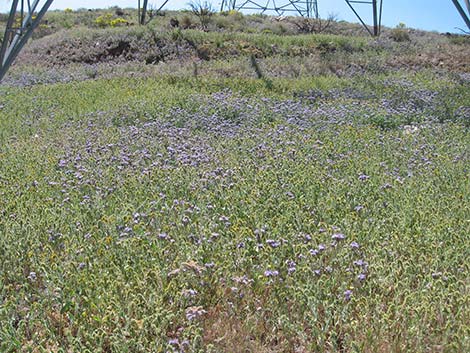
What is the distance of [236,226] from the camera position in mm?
3967

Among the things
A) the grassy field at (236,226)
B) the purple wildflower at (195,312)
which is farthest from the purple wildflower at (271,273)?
the purple wildflower at (195,312)

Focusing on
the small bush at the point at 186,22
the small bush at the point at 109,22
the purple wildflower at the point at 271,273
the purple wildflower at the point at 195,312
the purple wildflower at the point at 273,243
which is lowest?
the purple wildflower at the point at 195,312

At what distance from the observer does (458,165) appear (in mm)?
5742

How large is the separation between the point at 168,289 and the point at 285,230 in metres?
1.15

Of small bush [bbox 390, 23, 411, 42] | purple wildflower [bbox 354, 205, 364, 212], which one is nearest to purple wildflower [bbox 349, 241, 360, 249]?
purple wildflower [bbox 354, 205, 364, 212]

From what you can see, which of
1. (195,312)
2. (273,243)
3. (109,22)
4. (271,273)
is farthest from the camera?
(109,22)

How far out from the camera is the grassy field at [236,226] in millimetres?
3031

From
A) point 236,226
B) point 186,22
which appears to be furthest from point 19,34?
point 186,22

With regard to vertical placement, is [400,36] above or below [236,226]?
above

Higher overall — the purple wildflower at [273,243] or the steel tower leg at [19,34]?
the steel tower leg at [19,34]

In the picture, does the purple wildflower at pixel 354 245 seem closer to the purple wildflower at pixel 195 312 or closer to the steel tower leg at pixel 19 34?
the purple wildflower at pixel 195 312

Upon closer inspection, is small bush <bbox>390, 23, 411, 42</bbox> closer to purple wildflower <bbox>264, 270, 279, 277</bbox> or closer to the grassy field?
the grassy field

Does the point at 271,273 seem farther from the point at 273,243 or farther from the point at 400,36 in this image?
the point at 400,36

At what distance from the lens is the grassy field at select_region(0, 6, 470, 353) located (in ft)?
9.95
